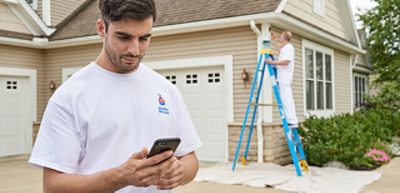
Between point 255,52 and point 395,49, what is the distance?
1383 centimetres

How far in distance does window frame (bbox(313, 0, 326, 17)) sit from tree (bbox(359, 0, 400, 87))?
9.28m

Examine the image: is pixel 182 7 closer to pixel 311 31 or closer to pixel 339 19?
pixel 311 31

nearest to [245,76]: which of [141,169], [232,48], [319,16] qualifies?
[232,48]

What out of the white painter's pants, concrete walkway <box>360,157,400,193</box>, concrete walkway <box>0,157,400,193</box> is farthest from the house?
concrete walkway <box>0,157,400,193</box>

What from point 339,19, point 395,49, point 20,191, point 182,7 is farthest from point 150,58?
point 395,49

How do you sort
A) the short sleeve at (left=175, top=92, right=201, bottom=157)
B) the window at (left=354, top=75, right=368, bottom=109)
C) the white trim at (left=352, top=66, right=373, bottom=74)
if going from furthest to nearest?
1. the white trim at (left=352, top=66, right=373, bottom=74)
2. the window at (left=354, top=75, right=368, bottom=109)
3. the short sleeve at (left=175, top=92, right=201, bottom=157)

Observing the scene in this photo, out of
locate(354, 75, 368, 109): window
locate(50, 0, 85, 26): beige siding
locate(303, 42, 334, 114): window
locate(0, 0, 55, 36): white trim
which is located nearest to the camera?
locate(303, 42, 334, 114): window

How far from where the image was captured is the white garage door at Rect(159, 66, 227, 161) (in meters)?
8.68

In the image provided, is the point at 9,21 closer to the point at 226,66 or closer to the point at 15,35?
the point at 15,35

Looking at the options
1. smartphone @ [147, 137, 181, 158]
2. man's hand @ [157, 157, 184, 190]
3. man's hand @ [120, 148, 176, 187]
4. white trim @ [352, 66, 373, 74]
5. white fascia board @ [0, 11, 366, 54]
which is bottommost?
man's hand @ [157, 157, 184, 190]

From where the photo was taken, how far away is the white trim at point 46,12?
11297mm

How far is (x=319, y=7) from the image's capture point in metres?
10.8

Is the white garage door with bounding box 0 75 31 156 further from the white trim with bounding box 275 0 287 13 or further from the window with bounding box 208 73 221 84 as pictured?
→ the white trim with bounding box 275 0 287 13

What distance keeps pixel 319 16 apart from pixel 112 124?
10116 millimetres
